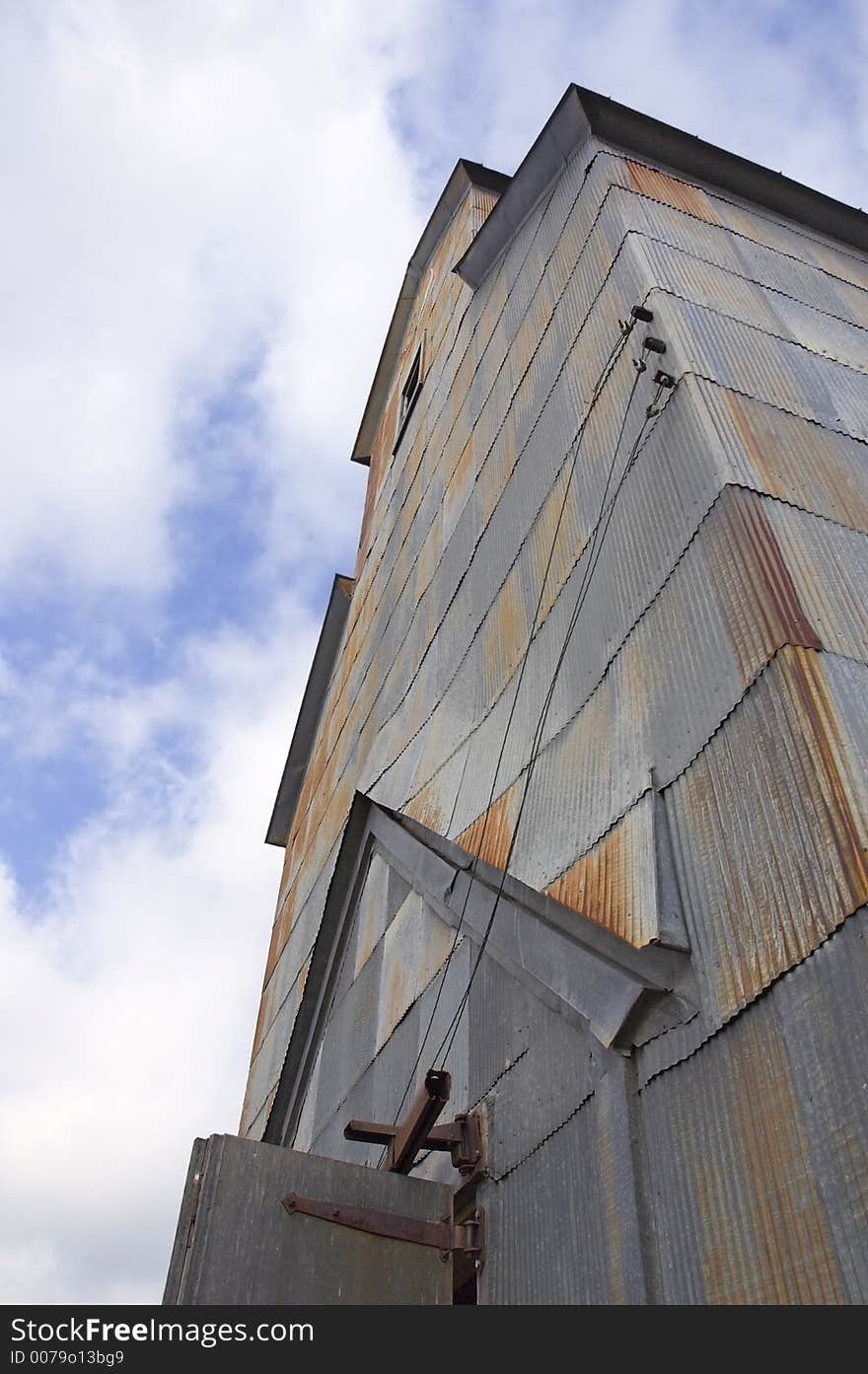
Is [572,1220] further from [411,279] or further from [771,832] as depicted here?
[411,279]

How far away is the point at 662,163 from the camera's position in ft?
26.5

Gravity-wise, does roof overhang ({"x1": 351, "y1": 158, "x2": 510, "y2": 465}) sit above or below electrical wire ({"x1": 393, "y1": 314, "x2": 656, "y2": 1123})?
above

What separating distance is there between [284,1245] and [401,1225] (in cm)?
56

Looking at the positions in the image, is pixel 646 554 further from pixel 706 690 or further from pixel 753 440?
pixel 706 690

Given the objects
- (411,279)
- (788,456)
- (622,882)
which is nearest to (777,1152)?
(622,882)

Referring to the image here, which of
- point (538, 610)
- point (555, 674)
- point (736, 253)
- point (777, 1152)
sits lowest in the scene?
point (777, 1152)

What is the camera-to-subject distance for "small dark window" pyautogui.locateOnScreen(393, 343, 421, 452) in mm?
13109

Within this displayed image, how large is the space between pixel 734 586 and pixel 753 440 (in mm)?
1073

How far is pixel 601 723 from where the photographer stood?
442cm

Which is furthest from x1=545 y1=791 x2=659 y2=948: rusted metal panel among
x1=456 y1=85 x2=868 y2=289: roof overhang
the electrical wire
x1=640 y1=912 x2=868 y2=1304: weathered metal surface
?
x1=456 y1=85 x2=868 y2=289: roof overhang

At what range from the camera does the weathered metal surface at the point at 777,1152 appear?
2482 mm

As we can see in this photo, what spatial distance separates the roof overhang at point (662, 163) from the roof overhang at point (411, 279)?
115 inches

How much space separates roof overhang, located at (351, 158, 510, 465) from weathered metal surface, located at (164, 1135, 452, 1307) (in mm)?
10946

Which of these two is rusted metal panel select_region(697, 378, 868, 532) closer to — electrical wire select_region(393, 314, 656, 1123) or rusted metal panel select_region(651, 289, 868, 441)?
rusted metal panel select_region(651, 289, 868, 441)
